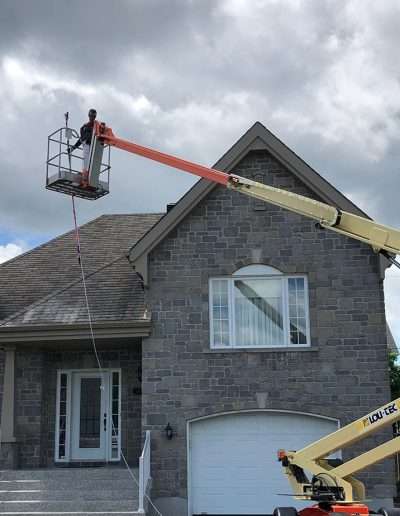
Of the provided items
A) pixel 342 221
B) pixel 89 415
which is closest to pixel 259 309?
pixel 89 415

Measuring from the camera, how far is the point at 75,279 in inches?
709

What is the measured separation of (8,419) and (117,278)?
4.02 meters

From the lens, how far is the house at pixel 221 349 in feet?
49.4

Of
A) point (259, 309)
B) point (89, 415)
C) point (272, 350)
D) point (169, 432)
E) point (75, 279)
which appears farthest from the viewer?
point (75, 279)

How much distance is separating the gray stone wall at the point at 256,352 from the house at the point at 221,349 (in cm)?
2

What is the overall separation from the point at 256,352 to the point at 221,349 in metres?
0.73

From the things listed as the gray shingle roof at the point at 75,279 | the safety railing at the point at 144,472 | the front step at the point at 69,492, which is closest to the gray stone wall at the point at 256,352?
the safety railing at the point at 144,472

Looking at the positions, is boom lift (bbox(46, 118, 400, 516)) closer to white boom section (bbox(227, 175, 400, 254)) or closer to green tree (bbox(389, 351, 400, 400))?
white boom section (bbox(227, 175, 400, 254))

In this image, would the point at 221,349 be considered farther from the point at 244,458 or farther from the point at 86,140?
the point at 86,140

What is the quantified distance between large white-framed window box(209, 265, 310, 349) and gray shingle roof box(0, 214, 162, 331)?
1752mm

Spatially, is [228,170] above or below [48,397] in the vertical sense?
above

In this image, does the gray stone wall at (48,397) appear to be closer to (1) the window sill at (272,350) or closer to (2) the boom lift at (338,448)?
(1) the window sill at (272,350)

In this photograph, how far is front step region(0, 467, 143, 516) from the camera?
1369cm

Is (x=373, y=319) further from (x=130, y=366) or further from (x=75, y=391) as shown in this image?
(x=75, y=391)
